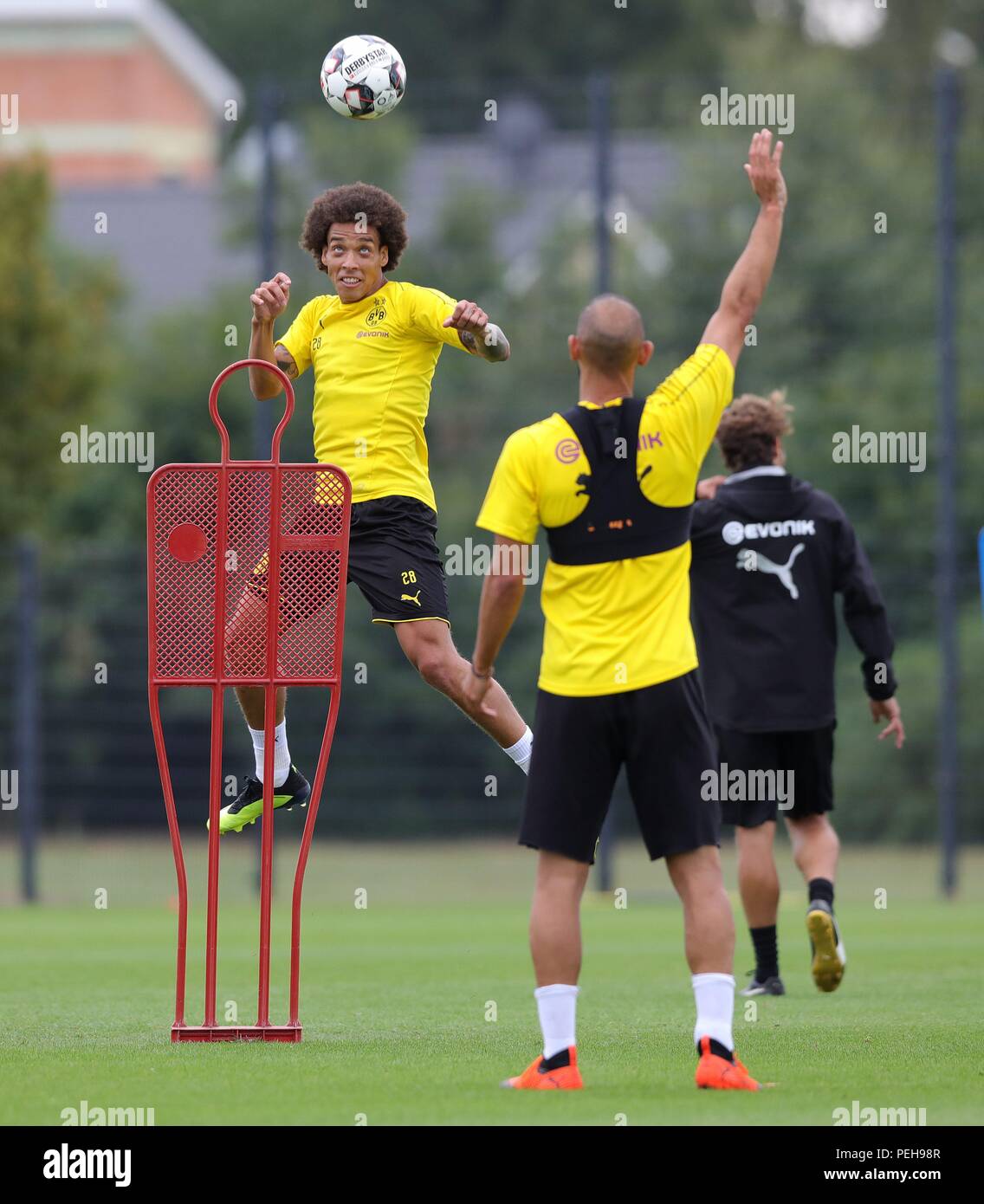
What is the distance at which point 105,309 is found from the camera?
24891 mm

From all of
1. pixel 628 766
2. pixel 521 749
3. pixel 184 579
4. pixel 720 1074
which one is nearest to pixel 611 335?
pixel 628 766

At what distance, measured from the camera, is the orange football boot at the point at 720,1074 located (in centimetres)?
613

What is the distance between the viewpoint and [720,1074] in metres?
6.14

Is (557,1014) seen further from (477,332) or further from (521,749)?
(477,332)

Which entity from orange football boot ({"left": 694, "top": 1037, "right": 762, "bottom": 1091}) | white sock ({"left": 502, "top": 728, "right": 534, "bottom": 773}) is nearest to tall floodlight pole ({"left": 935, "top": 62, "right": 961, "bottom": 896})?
white sock ({"left": 502, "top": 728, "right": 534, "bottom": 773})

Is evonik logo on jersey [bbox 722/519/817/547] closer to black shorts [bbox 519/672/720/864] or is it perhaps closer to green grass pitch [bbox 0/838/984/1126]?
green grass pitch [bbox 0/838/984/1126]

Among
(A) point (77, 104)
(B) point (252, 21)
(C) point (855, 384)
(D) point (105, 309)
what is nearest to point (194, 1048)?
(C) point (855, 384)

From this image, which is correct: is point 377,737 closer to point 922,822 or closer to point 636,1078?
point 922,822

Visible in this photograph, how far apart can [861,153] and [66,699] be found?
1200 cm

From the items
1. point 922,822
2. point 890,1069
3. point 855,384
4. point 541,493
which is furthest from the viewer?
point 855,384

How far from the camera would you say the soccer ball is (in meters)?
8.69

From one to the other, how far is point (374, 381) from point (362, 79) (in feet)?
4.41

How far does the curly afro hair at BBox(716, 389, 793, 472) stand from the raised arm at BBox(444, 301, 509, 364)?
1696mm

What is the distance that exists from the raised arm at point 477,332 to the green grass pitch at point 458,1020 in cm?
250
